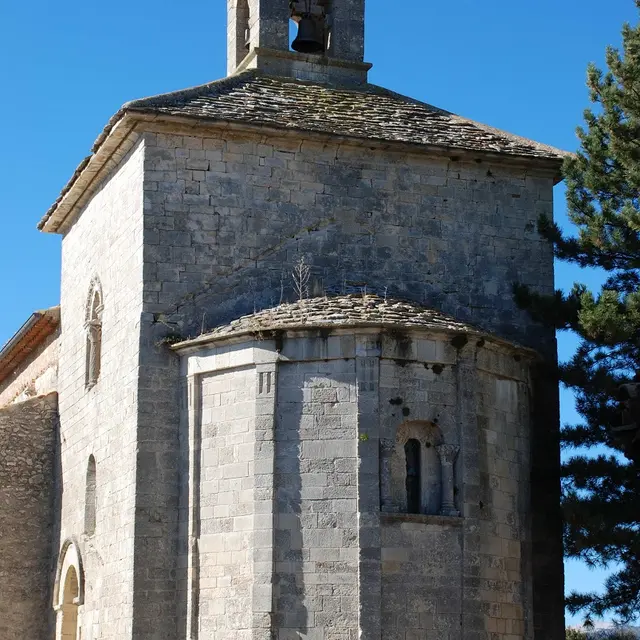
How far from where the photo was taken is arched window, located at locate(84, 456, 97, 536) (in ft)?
62.9

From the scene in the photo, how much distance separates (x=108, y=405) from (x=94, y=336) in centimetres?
168

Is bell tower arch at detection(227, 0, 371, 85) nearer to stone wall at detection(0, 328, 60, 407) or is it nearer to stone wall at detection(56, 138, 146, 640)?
stone wall at detection(56, 138, 146, 640)

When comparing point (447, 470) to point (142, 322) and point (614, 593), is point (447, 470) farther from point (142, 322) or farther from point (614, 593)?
point (142, 322)

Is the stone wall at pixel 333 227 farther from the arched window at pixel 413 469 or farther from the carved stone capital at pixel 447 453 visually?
the carved stone capital at pixel 447 453

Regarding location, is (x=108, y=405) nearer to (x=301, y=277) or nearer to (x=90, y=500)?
(x=90, y=500)

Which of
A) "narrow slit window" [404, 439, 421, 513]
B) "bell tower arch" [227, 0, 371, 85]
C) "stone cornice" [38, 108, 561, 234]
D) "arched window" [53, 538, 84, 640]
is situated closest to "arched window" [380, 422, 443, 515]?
"narrow slit window" [404, 439, 421, 513]

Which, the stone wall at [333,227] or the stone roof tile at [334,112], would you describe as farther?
the stone roof tile at [334,112]

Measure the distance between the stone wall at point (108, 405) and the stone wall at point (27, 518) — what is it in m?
0.54

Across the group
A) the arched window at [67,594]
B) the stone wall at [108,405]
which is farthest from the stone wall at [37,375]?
the arched window at [67,594]

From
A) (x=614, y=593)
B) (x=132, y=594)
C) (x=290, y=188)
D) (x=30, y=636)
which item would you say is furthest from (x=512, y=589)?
(x=30, y=636)

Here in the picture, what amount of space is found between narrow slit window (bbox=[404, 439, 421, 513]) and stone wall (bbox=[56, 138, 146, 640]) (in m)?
3.34

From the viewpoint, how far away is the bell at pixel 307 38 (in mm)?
21609

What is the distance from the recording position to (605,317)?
1748cm

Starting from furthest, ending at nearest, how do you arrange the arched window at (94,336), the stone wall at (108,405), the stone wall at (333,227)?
the arched window at (94,336) → the stone wall at (333,227) → the stone wall at (108,405)
